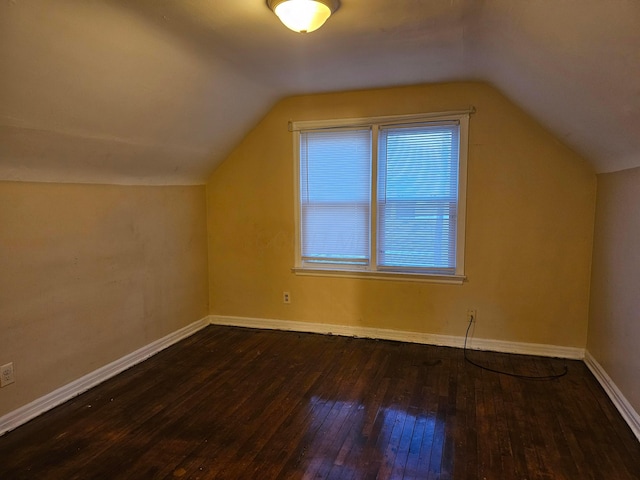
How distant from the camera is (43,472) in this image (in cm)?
200

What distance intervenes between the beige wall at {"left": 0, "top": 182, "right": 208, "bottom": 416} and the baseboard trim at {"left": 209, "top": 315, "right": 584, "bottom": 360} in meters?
0.68

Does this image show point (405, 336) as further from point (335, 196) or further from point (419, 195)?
→ point (335, 196)

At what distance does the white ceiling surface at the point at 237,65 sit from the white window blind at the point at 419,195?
0.49 meters

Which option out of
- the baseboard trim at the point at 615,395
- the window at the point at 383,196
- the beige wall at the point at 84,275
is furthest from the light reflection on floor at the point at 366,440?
the beige wall at the point at 84,275

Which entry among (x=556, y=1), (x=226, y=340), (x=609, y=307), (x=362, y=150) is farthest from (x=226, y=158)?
(x=609, y=307)

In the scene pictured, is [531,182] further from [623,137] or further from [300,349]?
[300,349]

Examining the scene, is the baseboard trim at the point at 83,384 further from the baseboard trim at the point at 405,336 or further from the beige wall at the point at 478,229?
the beige wall at the point at 478,229

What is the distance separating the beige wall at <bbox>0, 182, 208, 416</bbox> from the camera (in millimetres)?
2398

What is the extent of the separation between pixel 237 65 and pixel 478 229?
2.35 metres

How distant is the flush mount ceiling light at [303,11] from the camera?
75.5 inches

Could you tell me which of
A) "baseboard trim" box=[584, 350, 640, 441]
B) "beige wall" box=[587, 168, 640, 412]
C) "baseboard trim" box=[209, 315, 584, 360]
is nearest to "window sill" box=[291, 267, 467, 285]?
"baseboard trim" box=[209, 315, 584, 360]

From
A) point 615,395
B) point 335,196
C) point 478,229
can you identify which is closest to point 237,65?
point 335,196

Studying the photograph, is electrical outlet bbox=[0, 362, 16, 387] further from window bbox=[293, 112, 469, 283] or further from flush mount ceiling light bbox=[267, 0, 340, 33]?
flush mount ceiling light bbox=[267, 0, 340, 33]

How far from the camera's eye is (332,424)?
2.43 metres
